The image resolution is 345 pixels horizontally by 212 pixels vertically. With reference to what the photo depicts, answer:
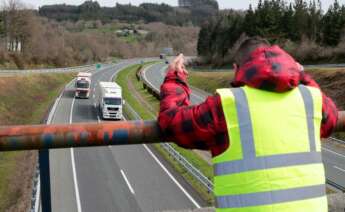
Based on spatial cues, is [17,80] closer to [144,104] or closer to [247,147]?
[144,104]

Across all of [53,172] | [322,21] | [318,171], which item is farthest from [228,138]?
[322,21]

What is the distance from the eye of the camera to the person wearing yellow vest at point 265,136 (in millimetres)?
2197

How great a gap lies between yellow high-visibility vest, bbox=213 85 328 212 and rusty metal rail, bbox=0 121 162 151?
71 centimetres

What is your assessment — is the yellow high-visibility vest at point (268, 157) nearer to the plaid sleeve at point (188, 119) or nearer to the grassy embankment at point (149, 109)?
the plaid sleeve at point (188, 119)

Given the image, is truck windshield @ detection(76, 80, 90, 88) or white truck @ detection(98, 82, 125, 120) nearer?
white truck @ detection(98, 82, 125, 120)

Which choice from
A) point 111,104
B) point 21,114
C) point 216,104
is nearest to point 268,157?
point 216,104

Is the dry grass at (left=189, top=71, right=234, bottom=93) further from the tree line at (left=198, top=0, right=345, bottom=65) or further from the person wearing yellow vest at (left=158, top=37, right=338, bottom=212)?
the person wearing yellow vest at (left=158, top=37, right=338, bottom=212)

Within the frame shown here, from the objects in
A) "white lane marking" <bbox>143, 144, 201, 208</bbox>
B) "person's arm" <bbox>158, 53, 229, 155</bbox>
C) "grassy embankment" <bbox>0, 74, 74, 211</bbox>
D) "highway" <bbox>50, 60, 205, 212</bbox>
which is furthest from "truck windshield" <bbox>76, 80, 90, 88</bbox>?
"person's arm" <bbox>158, 53, 229, 155</bbox>

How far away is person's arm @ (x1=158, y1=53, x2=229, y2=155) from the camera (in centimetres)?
234

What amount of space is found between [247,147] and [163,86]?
69 cm

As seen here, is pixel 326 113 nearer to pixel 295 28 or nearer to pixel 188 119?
pixel 188 119

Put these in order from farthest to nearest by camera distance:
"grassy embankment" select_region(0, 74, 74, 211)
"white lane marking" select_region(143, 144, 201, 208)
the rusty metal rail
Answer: "grassy embankment" select_region(0, 74, 74, 211) < "white lane marking" select_region(143, 144, 201, 208) < the rusty metal rail

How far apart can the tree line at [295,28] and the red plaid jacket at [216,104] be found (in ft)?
190

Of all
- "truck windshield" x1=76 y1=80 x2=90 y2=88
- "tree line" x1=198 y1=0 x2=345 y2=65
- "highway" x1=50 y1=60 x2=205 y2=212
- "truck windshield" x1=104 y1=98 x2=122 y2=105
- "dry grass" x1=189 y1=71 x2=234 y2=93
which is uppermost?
"tree line" x1=198 y1=0 x2=345 y2=65
